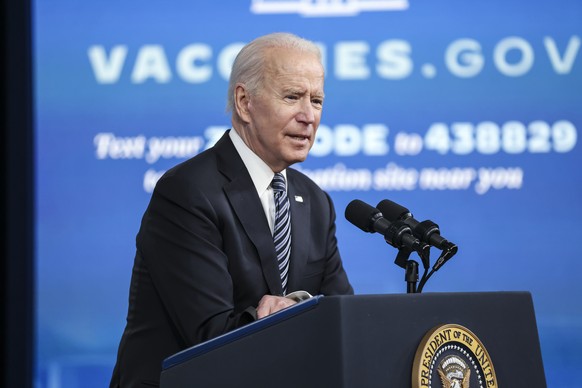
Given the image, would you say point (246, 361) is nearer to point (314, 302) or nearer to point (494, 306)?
point (314, 302)

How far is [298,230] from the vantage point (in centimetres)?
273

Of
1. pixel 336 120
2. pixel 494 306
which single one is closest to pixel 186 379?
pixel 494 306

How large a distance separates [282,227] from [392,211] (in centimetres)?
49

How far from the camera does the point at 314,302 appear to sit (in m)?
1.77

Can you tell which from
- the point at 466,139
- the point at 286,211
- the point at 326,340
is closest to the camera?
the point at 326,340

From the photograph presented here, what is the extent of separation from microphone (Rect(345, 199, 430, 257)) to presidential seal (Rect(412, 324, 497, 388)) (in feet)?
1.16

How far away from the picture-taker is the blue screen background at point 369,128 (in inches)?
179

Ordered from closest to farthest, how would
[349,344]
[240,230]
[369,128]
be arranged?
[349,344], [240,230], [369,128]

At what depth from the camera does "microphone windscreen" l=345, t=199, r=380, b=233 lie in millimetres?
2283

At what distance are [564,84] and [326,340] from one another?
10.7 feet

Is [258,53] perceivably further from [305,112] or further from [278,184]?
[278,184]

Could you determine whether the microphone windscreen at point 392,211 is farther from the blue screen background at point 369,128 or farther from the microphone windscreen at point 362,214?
the blue screen background at point 369,128

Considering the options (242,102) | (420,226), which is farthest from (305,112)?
(420,226)

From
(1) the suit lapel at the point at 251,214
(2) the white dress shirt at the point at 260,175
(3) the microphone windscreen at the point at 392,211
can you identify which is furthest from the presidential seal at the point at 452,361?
(2) the white dress shirt at the point at 260,175
